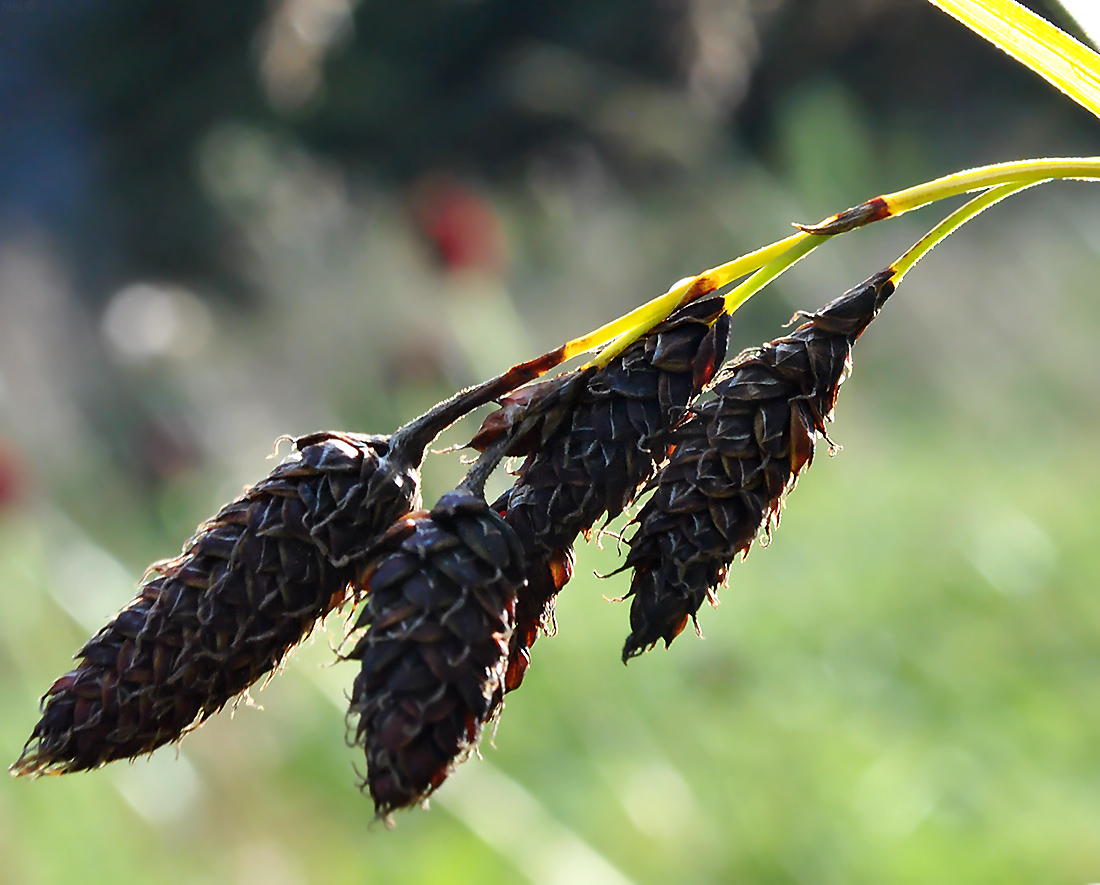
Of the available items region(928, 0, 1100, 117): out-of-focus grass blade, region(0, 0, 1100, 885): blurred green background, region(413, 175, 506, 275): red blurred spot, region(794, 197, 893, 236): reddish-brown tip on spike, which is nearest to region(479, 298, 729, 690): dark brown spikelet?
region(794, 197, 893, 236): reddish-brown tip on spike

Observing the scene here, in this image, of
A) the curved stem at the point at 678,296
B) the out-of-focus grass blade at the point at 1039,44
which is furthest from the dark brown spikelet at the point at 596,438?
the out-of-focus grass blade at the point at 1039,44

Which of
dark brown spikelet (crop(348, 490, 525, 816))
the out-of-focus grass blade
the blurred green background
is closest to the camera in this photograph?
dark brown spikelet (crop(348, 490, 525, 816))

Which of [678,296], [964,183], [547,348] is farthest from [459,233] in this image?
[964,183]

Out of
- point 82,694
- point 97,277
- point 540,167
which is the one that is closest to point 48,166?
point 97,277

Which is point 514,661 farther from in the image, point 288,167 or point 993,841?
point 288,167

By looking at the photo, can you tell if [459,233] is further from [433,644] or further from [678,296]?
[433,644]

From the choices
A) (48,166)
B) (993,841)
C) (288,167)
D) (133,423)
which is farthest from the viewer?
(48,166)

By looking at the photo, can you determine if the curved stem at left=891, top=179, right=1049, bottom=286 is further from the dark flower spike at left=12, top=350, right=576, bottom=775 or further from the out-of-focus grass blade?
the dark flower spike at left=12, top=350, right=576, bottom=775
